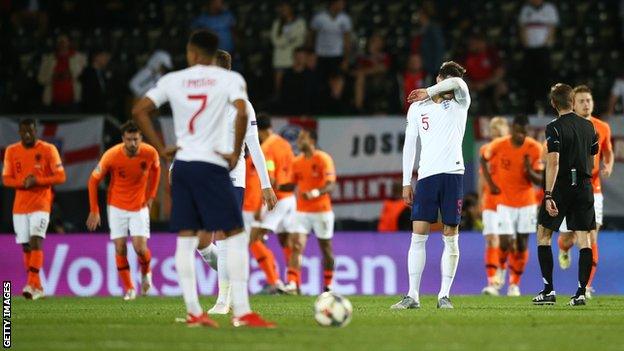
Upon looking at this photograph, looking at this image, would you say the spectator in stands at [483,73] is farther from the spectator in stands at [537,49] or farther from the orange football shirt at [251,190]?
the orange football shirt at [251,190]

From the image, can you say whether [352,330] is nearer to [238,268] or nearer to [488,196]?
[238,268]

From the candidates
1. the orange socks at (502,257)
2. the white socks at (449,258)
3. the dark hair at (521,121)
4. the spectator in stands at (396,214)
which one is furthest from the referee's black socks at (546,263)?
the spectator in stands at (396,214)

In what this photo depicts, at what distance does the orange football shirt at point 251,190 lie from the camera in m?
19.7

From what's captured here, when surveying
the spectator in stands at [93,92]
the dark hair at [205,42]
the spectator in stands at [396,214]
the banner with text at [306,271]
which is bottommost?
the banner with text at [306,271]

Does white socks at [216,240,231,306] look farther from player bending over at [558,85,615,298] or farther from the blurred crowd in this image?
the blurred crowd

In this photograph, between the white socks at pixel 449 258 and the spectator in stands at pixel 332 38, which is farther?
the spectator in stands at pixel 332 38

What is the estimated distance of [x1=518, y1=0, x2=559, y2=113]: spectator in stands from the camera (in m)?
25.2

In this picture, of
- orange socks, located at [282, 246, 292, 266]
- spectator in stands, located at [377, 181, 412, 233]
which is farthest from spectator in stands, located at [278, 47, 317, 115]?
orange socks, located at [282, 246, 292, 266]

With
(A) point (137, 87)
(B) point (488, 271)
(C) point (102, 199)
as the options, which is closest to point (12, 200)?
(C) point (102, 199)

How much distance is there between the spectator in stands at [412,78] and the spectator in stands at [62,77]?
5.94 metres

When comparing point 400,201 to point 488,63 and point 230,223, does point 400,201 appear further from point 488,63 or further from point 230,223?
point 230,223

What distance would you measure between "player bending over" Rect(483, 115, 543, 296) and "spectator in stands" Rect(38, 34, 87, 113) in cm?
846

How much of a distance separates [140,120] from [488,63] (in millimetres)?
15200

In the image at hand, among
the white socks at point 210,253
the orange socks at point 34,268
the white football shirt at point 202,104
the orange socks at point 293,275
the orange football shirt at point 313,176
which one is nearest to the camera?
the white football shirt at point 202,104
